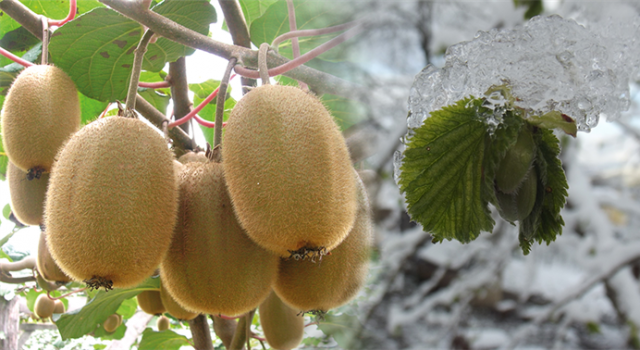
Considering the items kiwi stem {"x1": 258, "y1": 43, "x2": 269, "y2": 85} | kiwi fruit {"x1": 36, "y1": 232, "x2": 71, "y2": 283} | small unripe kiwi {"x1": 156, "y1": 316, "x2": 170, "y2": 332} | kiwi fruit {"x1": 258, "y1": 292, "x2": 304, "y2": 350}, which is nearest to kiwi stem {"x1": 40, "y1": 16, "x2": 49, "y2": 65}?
kiwi fruit {"x1": 36, "y1": 232, "x2": 71, "y2": 283}

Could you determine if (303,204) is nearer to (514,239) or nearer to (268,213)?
(268,213)

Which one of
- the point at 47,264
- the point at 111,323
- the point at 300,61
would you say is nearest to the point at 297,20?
the point at 300,61

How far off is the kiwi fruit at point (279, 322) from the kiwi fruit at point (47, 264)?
0.66 m

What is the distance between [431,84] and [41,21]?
1.15 meters

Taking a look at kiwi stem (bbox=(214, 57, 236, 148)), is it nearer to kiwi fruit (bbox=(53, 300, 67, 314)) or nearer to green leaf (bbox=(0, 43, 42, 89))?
green leaf (bbox=(0, 43, 42, 89))

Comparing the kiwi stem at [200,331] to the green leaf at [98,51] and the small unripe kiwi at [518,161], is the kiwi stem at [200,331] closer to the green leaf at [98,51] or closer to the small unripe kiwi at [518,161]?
the green leaf at [98,51]

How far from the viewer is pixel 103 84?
1077 mm

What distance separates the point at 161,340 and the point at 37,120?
0.96 meters

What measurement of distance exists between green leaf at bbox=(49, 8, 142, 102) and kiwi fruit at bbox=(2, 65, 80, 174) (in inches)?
2.2

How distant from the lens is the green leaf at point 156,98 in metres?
1.52

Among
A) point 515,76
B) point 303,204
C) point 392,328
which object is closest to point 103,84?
point 303,204

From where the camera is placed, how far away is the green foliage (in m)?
0.30

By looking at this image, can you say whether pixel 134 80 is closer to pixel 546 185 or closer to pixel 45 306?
pixel 546 185

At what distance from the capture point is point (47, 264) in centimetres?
134
